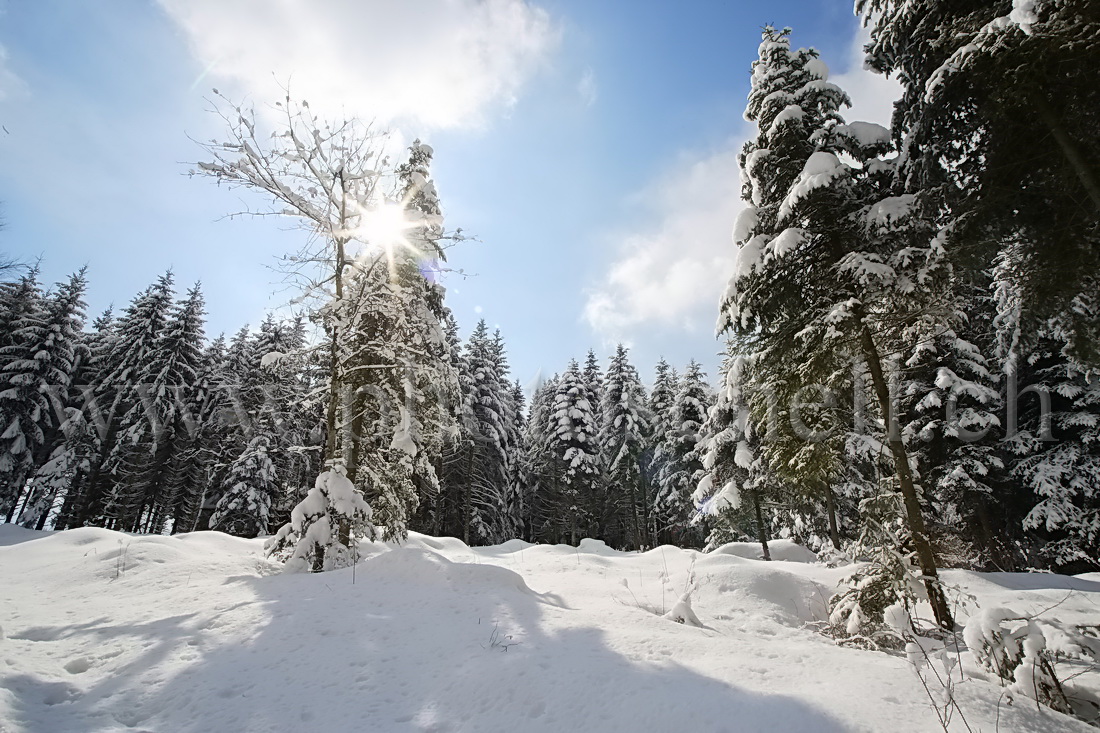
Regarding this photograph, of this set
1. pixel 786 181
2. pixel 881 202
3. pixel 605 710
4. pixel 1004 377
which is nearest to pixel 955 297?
pixel 881 202

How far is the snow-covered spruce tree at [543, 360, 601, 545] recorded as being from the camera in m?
32.7

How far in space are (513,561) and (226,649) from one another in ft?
36.1

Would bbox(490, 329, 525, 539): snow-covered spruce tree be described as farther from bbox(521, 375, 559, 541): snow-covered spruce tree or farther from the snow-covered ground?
the snow-covered ground

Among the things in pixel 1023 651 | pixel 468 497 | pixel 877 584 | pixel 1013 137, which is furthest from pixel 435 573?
pixel 468 497

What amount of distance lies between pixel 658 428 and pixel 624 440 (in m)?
2.72

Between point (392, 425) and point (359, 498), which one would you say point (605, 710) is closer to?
point (359, 498)

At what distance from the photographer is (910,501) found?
768cm

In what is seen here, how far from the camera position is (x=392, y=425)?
12.3 meters

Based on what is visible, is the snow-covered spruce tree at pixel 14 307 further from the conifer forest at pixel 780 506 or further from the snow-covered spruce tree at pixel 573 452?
the snow-covered spruce tree at pixel 573 452

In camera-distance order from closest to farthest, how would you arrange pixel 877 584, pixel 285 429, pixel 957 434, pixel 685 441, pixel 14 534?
1. pixel 877 584
2. pixel 957 434
3. pixel 14 534
4. pixel 285 429
5. pixel 685 441

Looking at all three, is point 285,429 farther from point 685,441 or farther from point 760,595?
point 760,595

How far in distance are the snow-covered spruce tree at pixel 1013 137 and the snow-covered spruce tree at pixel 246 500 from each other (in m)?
29.3

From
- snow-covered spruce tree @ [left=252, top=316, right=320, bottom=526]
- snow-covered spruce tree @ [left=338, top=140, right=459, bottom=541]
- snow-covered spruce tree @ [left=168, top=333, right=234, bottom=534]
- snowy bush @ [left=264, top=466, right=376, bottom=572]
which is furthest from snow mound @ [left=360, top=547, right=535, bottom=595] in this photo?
snow-covered spruce tree @ [left=168, top=333, right=234, bottom=534]

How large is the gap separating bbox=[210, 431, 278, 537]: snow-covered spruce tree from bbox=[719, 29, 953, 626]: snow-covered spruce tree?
26488mm
